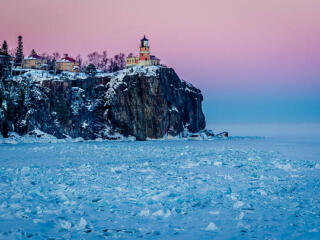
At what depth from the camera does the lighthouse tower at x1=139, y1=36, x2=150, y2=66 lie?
4341 inches

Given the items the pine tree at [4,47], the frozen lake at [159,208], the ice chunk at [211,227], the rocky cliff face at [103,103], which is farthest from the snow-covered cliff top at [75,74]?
the ice chunk at [211,227]

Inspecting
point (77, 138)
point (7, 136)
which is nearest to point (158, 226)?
point (7, 136)

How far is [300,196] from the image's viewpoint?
38.1 feet

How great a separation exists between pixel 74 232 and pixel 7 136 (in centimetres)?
7777

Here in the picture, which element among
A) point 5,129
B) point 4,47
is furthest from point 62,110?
point 4,47

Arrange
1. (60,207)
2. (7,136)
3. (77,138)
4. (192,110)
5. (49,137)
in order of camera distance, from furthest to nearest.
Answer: (192,110), (77,138), (49,137), (7,136), (60,207)

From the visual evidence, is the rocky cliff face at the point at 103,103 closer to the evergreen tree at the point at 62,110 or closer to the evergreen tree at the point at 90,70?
the evergreen tree at the point at 62,110

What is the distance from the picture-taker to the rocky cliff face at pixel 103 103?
3450 inches

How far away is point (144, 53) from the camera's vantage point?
364ft

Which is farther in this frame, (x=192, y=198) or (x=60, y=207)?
(x=192, y=198)

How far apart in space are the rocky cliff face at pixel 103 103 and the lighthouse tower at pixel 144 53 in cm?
832

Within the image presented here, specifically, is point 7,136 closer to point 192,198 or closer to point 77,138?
point 77,138

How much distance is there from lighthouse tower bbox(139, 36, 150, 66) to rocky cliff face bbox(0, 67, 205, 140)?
8.32 m

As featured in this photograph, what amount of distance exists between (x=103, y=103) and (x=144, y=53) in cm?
2436
